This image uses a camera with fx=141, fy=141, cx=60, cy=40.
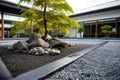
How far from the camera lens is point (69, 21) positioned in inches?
235

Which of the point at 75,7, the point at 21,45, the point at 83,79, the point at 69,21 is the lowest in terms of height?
the point at 83,79

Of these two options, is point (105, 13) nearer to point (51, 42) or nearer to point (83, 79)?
point (51, 42)

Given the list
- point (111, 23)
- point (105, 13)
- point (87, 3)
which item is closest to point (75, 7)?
point (87, 3)

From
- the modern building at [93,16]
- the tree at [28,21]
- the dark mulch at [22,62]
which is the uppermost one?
the modern building at [93,16]

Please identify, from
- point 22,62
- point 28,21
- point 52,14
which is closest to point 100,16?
point 52,14

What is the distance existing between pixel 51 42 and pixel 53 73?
12.2 feet

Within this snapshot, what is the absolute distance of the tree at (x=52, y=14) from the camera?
5875mm

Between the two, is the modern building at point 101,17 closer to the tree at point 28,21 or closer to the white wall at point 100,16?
the white wall at point 100,16

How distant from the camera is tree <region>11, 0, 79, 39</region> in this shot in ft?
19.3

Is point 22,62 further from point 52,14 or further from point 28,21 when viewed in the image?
point 28,21

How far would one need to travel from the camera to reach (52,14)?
A: 6.06 metres

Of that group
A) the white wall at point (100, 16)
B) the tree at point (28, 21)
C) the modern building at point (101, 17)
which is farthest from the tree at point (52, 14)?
the white wall at point (100, 16)

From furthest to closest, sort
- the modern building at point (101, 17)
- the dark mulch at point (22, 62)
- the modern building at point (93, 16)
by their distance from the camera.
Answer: the modern building at point (101, 17) → the modern building at point (93, 16) → the dark mulch at point (22, 62)

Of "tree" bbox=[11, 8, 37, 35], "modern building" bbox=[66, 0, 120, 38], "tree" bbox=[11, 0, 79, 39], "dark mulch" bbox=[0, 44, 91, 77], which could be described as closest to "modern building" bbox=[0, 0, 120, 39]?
"modern building" bbox=[66, 0, 120, 38]
